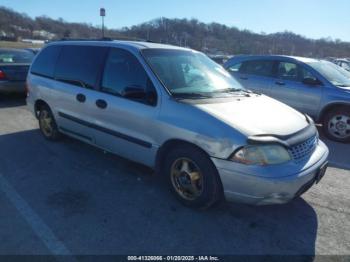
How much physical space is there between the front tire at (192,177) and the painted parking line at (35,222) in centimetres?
133

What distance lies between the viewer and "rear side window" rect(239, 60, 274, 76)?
748 cm

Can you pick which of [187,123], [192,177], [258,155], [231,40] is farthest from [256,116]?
[231,40]

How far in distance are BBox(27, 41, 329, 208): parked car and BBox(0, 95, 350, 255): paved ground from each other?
336 mm

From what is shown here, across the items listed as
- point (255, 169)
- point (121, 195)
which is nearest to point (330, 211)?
point (255, 169)

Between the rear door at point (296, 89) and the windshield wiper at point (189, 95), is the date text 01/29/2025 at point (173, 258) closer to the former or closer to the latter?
the windshield wiper at point (189, 95)

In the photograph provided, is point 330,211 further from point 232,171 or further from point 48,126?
point 48,126

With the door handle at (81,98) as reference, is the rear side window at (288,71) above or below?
above

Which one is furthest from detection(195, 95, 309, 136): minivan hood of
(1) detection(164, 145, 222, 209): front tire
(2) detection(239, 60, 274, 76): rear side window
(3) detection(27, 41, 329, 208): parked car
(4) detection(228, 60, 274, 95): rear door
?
(2) detection(239, 60, 274, 76): rear side window

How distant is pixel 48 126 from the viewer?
5.59 metres

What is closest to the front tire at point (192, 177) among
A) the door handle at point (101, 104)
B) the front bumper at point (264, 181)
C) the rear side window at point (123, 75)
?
the front bumper at point (264, 181)

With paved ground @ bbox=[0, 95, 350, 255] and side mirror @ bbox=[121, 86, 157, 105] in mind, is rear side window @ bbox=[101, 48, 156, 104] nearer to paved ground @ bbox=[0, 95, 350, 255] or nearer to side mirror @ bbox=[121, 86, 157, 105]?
side mirror @ bbox=[121, 86, 157, 105]

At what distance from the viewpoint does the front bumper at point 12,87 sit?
8.58 meters

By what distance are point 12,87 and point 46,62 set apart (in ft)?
13.0

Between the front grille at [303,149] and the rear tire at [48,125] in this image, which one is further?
the rear tire at [48,125]
